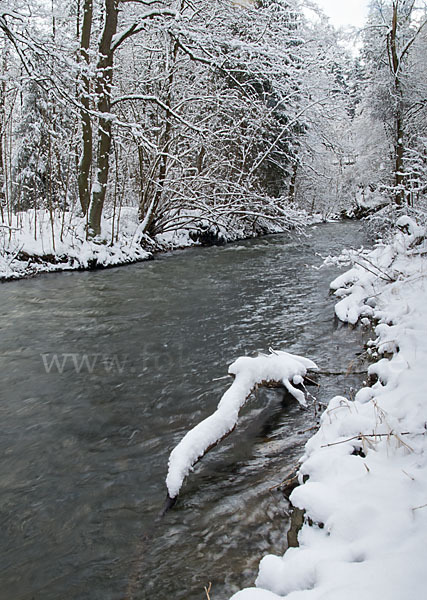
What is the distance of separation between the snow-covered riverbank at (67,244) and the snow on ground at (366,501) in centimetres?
886

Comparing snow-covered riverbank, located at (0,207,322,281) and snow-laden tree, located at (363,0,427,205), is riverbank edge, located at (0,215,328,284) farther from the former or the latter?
snow-laden tree, located at (363,0,427,205)

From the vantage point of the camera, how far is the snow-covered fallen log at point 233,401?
2.81m

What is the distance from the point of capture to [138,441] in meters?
3.62

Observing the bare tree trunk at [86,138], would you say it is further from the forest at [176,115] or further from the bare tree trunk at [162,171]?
the bare tree trunk at [162,171]

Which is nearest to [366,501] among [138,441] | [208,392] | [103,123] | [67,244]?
[138,441]

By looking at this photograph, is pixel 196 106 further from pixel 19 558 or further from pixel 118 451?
pixel 19 558

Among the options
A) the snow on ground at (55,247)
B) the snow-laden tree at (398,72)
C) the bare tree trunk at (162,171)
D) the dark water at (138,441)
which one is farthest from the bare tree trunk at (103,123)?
the snow-laden tree at (398,72)

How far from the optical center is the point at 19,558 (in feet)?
8.10

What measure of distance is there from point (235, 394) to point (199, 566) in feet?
4.24

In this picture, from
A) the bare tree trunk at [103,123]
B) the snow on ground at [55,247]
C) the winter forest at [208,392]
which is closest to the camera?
the winter forest at [208,392]

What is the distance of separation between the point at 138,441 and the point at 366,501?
2168 mm

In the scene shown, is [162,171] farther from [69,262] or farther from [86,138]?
[69,262]

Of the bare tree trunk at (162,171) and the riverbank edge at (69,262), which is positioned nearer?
the riverbank edge at (69,262)

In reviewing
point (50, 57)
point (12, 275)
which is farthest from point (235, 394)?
point (12, 275)
